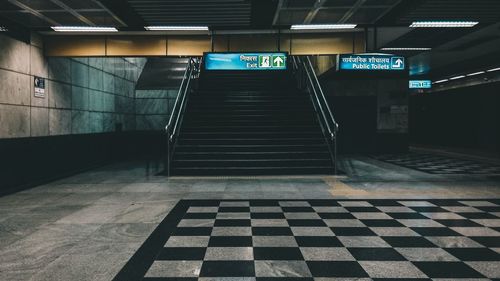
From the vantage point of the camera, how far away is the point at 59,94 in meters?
8.74

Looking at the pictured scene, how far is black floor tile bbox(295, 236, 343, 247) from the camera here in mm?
3844

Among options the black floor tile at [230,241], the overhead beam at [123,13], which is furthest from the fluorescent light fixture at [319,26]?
the black floor tile at [230,241]

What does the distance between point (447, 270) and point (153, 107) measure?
12419mm

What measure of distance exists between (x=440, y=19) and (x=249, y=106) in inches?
253

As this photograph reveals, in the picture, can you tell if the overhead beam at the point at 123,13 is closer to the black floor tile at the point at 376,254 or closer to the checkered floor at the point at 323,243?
the checkered floor at the point at 323,243

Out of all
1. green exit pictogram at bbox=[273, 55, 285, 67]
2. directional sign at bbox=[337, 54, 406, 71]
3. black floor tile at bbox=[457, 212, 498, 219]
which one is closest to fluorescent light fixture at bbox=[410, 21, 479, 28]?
directional sign at bbox=[337, 54, 406, 71]

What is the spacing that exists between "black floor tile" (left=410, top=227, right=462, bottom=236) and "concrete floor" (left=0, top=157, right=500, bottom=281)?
6.30 ft

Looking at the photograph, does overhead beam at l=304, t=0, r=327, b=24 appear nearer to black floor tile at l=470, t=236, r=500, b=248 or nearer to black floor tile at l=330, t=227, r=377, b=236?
black floor tile at l=330, t=227, r=377, b=236

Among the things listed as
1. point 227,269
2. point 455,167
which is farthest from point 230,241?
point 455,167

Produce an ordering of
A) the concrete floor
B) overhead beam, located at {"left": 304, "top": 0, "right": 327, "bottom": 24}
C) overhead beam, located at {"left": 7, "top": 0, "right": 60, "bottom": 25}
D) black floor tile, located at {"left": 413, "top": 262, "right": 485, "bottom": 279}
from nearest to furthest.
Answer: black floor tile, located at {"left": 413, "top": 262, "right": 485, "bottom": 279} → the concrete floor → overhead beam, located at {"left": 7, "top": 0, "right": 60, "bottom": 25} → overhead beam, located at {"left": 304, "top": 0, "right": 327, "bottom": 24}

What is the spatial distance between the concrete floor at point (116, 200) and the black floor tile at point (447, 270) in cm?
274

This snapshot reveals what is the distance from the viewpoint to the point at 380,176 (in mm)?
8766

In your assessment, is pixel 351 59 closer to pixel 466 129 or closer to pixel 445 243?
pixel 445 243

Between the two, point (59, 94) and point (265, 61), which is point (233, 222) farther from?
point (59, 94)
